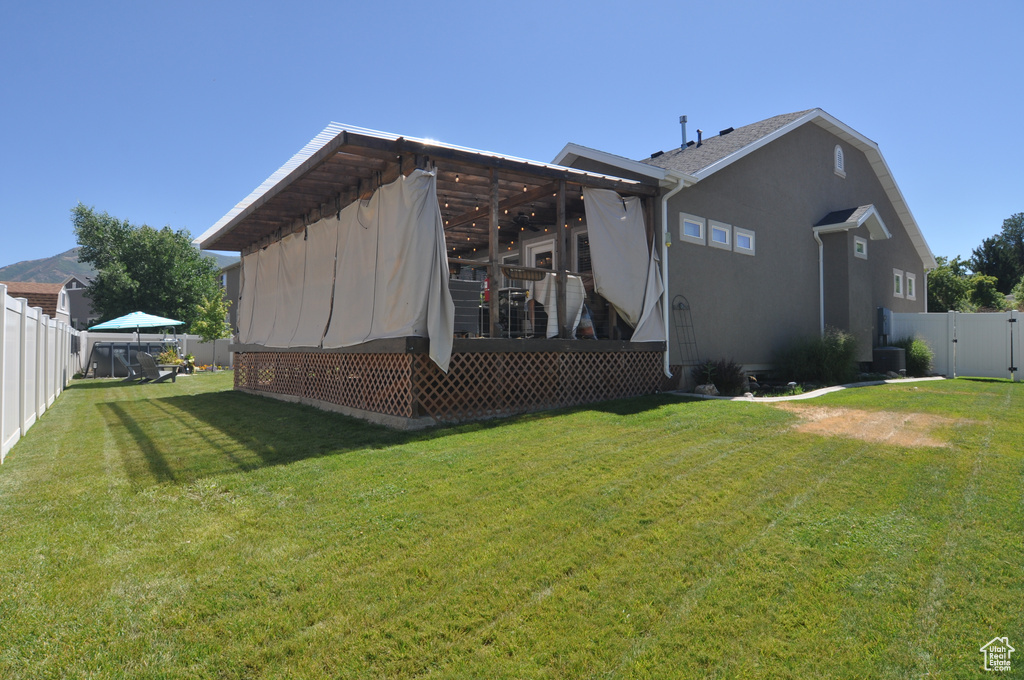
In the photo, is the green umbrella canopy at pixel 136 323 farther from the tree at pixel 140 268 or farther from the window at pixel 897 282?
the window at pixel 897 282

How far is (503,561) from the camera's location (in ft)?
9.64

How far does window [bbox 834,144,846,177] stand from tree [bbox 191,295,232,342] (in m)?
25.5

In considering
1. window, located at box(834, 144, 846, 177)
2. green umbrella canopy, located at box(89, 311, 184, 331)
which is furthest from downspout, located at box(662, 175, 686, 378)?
green umbrella canopy, located at box(89, 311, 184, 331)

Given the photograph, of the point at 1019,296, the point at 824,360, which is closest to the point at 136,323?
the point at 824,360

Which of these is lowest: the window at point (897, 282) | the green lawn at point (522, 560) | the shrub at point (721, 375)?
the green lawn at point (522, 560)

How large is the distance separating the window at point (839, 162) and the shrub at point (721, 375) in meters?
7.82

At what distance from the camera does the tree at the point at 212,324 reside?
25484 mm

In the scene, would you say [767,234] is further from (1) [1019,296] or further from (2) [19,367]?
(1) [1019,296]

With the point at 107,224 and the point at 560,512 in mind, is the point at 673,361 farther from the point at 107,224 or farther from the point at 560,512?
the point at 107,224

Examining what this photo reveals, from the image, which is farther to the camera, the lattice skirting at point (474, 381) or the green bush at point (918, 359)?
the green bush at point (918, 359)

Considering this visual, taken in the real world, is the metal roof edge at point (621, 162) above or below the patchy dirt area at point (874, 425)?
above

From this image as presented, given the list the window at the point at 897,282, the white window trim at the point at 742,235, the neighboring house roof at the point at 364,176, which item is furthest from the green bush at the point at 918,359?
the neighboring house roof at the point at 364,176

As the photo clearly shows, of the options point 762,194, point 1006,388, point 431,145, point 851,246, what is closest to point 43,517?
point 431,145

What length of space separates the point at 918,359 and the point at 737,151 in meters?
7.65
